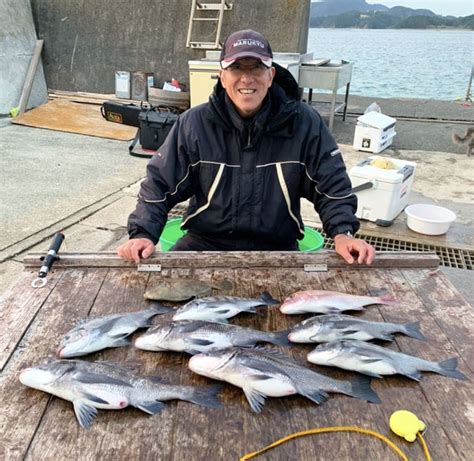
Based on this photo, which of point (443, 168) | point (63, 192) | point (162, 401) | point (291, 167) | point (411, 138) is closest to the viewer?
point (162, 401)

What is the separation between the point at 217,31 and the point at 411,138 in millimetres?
4213

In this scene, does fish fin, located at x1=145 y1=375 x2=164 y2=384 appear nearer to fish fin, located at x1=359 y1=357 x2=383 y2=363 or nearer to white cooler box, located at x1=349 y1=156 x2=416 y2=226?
fish fin, located at x1=359 y1=357 x2=383 y2=363

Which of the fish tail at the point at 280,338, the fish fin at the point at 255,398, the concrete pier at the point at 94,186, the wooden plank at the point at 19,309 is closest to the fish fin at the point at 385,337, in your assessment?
the fish tail at the point at 280,338

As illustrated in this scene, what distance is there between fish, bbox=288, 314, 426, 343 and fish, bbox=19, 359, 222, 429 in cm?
42

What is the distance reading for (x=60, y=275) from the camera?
2227 mm

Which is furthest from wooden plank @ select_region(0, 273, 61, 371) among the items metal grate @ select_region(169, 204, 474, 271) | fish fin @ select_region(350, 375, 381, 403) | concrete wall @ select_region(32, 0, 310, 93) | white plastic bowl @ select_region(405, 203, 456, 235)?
concrete wall @ select_region(32, 0, 310, 93)

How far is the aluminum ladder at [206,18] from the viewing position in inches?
343

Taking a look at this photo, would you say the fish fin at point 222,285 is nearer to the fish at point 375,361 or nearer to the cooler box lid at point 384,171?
the fish at point 375,361

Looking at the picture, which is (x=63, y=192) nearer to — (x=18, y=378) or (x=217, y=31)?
(x=18, y=378)

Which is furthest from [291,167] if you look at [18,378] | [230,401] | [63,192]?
[63,192]

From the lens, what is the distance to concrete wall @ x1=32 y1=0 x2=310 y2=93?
8820 millimetres

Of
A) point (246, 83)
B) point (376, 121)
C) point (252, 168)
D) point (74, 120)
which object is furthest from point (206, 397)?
point (74, 120)

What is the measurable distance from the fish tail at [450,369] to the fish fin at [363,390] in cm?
27

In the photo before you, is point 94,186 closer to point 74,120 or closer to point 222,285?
point 74,120
